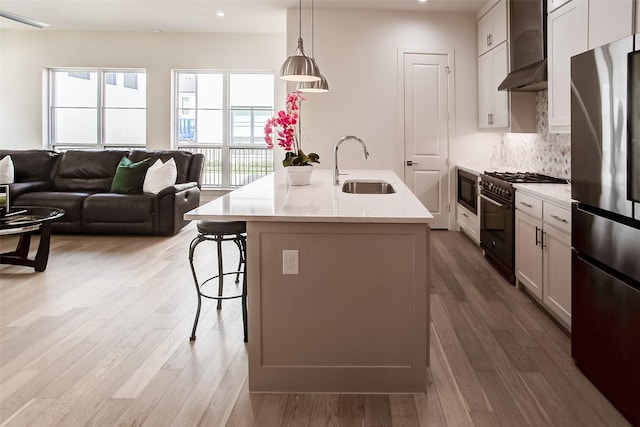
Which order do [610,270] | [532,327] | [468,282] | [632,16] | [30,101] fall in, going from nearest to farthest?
[610,270] < [632,16] < [532,327] < [468,282] < [30,101]

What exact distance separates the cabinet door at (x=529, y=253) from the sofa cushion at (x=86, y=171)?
517 cm

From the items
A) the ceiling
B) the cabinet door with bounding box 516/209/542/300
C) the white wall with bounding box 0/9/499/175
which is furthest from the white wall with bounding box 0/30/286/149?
the cabinet door with bounding box 516/209/542/300

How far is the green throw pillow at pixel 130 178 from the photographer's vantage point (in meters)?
6.18

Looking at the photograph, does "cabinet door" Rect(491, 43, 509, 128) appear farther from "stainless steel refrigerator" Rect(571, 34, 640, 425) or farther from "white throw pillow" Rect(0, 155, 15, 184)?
"white throw pillow" Rect(0, 155, 15, 184)

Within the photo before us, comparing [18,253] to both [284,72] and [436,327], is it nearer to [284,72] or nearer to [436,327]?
[284,72]

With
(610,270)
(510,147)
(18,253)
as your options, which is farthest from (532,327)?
(18,253)

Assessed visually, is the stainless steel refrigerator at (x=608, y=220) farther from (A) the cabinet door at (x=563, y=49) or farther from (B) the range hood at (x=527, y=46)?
(B) the range hood at (x=527, y=46)

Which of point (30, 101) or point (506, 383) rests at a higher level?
point (30, 101)

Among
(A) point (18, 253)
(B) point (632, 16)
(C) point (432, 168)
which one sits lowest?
(A) point (18, 253)

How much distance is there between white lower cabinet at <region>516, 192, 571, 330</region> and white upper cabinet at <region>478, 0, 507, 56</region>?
7.38 ft

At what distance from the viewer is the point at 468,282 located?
4098mm

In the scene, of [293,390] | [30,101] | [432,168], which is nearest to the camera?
[293,390]

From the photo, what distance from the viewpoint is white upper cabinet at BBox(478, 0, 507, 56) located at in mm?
5062

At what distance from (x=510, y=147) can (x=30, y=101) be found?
23.1 ft
